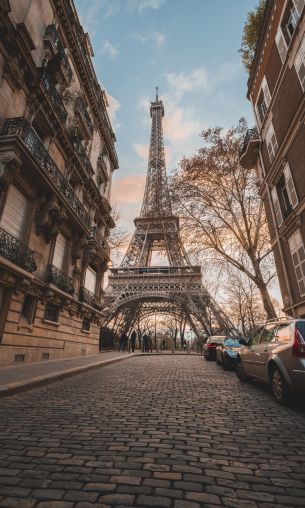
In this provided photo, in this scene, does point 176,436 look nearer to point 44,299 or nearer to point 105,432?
point 105,432

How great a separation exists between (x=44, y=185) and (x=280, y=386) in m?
10.4

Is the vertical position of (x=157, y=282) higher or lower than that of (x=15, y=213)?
higher

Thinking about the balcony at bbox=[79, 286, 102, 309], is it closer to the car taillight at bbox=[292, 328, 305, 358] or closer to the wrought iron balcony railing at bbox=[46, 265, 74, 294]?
the wrought iron balcony railing at bbox=[46, 265, 74, 294]

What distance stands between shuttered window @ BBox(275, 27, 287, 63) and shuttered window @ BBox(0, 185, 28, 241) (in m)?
12.8

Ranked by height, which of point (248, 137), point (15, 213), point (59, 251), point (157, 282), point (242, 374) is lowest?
point (242, 374)

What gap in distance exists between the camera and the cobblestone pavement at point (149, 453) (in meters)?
2.19

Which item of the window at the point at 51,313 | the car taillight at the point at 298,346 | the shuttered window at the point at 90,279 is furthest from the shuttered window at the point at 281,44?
the window at the point at 51,313

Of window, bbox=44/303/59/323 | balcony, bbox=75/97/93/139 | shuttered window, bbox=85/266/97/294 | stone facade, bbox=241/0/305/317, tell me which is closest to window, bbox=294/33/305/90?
stone facade, bbox=241/0/305/317

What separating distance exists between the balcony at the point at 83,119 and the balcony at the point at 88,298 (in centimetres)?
956

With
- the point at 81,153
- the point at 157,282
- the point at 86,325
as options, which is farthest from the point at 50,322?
the point at 157,282

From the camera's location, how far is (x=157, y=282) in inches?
1427

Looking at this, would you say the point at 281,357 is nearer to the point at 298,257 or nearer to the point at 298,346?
the point at 298,346

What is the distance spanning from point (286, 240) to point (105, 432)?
12.5 meters

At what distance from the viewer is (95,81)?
2042 centimetres
